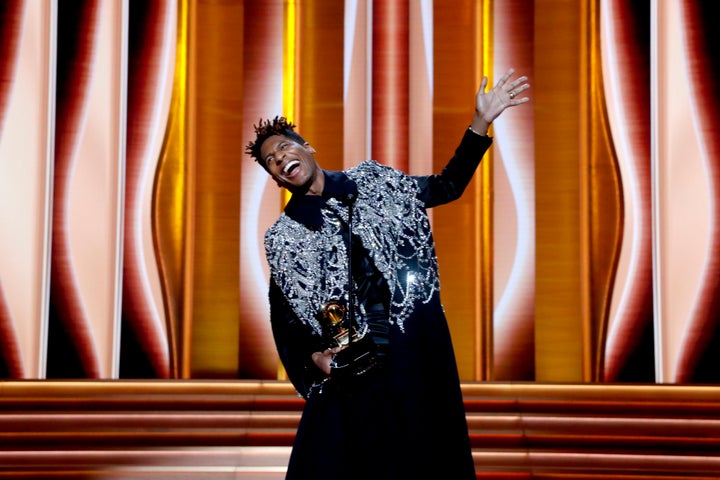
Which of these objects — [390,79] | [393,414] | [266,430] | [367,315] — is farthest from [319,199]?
[390,79]

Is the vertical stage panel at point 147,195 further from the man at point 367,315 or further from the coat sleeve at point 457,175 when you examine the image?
the coat sleeve at point 457,175

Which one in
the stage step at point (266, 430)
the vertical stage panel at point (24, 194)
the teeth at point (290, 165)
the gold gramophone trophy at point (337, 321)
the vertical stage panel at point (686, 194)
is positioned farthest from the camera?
the vertical stage panel at point (24, 194)

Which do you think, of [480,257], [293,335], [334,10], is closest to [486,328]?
[480,257]

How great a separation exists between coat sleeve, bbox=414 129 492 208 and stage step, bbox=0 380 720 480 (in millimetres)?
1320

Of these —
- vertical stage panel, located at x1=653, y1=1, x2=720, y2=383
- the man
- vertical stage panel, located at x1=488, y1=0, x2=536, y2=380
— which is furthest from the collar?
vertical stage panel, located at x1=653, y1=1, x2=720, y2=383

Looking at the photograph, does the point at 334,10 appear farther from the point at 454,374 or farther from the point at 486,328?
the point at 454,374

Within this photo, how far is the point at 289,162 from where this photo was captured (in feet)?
5.41

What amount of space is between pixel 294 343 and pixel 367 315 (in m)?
0.18

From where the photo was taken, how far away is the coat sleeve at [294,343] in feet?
5.41

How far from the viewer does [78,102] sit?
309 cm

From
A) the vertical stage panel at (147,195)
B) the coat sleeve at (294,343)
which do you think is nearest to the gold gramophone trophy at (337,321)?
the coat sleeve at (294,343)

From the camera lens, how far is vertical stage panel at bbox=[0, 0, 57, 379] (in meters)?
3.03

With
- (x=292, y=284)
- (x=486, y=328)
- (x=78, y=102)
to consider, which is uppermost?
(x=78, y=102)

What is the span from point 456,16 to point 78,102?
139 centimetres
